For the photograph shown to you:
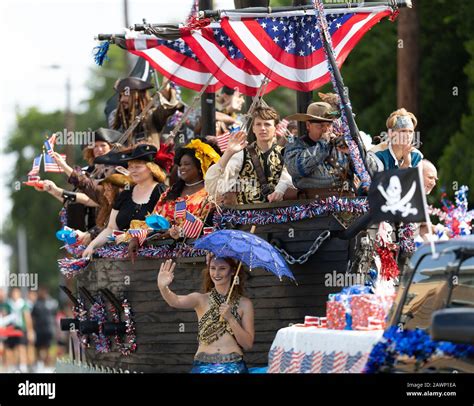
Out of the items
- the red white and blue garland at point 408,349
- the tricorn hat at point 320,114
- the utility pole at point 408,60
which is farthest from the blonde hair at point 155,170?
the utility pole at point 408,60

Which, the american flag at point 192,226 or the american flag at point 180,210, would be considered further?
the american flag at point 180,210

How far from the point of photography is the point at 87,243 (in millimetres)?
17500

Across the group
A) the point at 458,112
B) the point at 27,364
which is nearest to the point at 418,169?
the point at 458,112

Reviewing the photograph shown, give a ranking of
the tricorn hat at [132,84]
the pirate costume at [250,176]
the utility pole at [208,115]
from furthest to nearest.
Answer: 1. the tricorn hat at [132,84]
2. the utility pole at [208,115]
3. the pirate costume at [250,176]

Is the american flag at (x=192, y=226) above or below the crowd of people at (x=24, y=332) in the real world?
above

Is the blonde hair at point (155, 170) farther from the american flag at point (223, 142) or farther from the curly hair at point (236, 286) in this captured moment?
the curly hair at point (236, 286)

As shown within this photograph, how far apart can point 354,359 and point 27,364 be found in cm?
2414

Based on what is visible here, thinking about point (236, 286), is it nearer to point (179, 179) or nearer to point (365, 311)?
point (365, 311)

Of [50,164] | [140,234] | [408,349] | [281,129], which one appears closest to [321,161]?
[140,234]

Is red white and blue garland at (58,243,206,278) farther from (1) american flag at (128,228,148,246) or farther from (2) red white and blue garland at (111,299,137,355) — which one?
(2) red white and blue garland at (111,299,137,355)

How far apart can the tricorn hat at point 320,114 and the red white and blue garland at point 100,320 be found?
167 inches

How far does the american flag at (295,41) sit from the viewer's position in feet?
49.8

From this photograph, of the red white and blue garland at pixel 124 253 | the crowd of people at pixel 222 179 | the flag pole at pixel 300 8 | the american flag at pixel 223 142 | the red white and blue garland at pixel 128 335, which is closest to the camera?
the crowd of people at pixel 222 179
